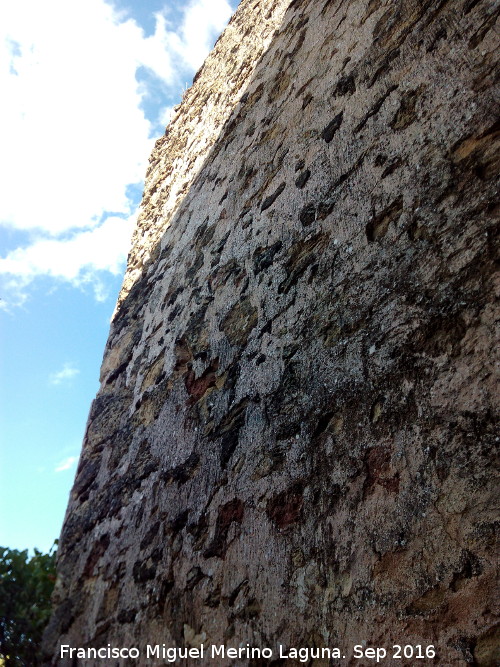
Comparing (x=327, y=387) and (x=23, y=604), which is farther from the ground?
(x=327, y=387)

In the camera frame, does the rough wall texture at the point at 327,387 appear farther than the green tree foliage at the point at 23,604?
No

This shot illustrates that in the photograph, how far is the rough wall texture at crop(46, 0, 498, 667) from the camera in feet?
4.12

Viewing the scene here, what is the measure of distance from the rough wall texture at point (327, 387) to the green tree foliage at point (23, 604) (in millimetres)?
104

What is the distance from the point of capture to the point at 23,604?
2701 millimetres

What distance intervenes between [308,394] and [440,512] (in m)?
0.58

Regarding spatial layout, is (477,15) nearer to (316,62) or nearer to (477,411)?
(316,62)

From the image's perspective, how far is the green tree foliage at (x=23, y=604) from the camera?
8.35 ft

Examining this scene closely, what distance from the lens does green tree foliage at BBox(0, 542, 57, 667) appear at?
8.35 feet

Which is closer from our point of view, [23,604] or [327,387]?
[327,387]

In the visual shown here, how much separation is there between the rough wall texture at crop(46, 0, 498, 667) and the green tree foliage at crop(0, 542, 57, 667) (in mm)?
104

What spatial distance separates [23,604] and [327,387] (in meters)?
2.02

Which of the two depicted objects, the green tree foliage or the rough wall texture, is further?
the green tree foliage

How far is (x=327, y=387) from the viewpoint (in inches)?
64.7

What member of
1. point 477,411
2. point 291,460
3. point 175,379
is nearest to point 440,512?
point 477,411
